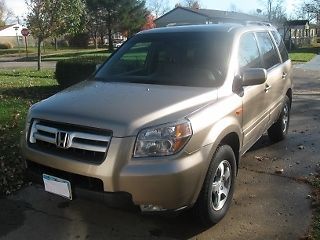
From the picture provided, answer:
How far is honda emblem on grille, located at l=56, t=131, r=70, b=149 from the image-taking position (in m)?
3.55

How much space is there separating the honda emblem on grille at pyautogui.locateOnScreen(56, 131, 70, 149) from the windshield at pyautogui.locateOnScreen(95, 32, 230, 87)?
1.15 m

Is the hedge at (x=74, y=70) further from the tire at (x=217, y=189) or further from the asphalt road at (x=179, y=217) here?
the tire at (x=217, y=189)

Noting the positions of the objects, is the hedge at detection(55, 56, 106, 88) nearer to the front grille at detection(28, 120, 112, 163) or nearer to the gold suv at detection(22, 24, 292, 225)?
the gold suv at detection(22, 24, 292, 225)

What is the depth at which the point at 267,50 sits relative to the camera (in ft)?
19.1

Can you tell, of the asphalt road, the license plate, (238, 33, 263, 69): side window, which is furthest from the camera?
(238, 33, 263, 69): side window

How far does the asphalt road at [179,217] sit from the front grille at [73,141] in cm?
45

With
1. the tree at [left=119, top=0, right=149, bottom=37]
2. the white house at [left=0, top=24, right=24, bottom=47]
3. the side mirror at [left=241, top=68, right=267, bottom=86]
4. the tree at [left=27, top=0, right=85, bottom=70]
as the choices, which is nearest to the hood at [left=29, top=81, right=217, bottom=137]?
the side mirror at [left=241, top=68, right=267, bottom=86]

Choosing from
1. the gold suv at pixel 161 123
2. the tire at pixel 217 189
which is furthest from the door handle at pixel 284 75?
the tire at pixel 217 189

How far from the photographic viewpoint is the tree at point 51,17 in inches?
791

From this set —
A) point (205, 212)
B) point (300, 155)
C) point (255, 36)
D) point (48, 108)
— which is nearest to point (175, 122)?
point (205, 212)

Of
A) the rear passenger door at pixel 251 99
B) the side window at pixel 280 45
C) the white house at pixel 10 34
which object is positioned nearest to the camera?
the rear passenger door at pixel 251 99

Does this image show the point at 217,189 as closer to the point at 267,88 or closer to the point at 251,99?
the point at 251,99

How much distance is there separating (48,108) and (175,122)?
1152mm

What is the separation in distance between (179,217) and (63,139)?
53.5 inches
